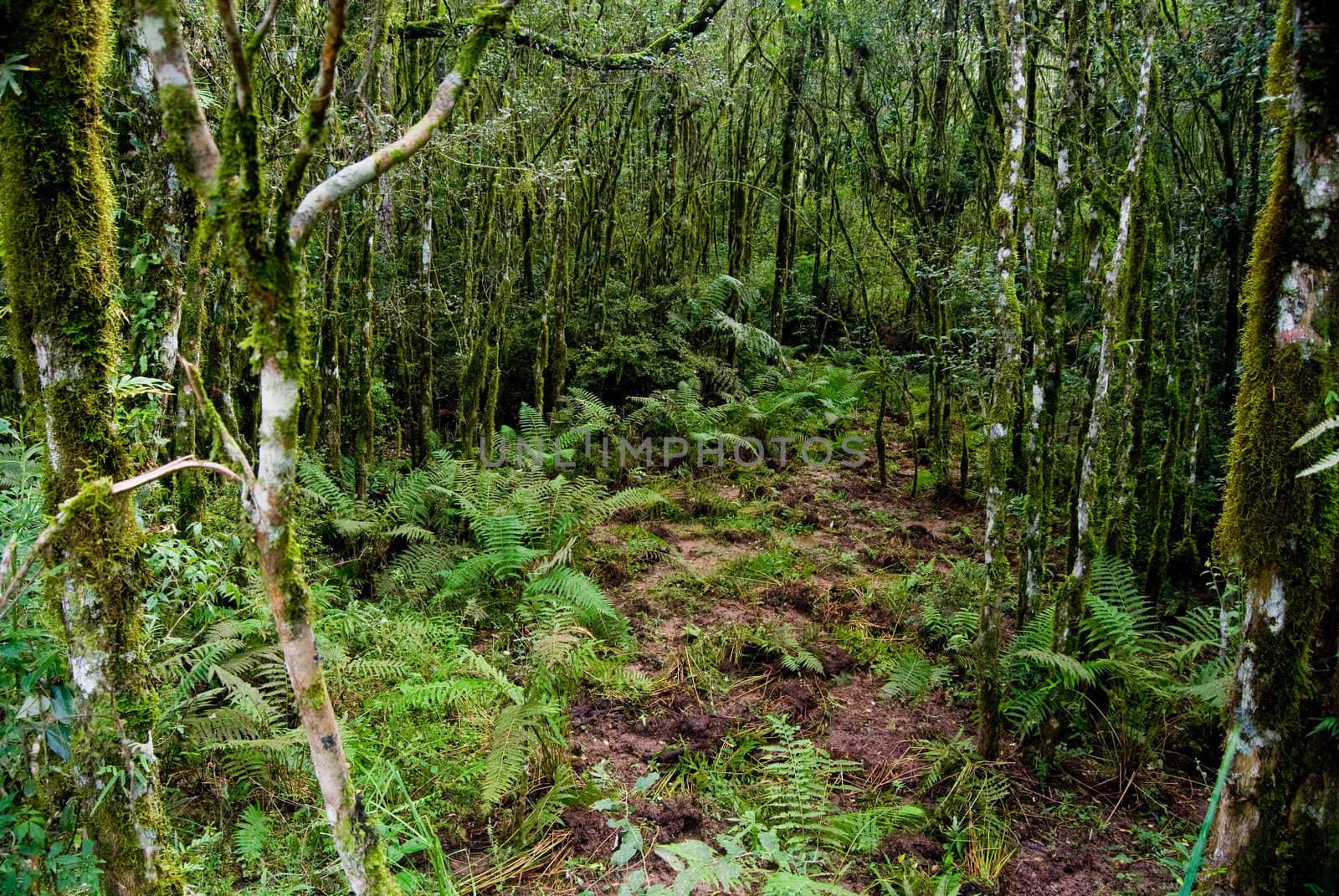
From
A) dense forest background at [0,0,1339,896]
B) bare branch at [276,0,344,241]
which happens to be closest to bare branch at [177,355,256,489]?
dense forest background at [0,0,1339,896]

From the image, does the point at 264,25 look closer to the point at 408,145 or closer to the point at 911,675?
the point at 408,145

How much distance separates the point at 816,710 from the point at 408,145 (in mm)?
4335

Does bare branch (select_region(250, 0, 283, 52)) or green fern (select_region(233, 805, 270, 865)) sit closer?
bare branch (select_region(250, 0, 283, 52))

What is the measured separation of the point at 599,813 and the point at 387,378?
8.50 meters

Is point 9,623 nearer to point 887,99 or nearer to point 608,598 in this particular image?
point 608,598

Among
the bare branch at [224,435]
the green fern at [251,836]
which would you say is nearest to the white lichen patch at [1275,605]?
the bare branch at [224,435]

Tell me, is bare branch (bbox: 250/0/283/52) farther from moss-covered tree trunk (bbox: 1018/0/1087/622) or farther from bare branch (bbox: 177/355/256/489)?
moss-covered tree trunk (bbox: 1018/0/1087/622)

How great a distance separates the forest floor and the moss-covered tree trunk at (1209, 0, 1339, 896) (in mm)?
1175

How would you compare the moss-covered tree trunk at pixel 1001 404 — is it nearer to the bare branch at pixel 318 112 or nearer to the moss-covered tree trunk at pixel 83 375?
the bare branch at pixel 318 112

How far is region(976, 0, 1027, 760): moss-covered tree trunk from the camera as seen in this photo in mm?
4137

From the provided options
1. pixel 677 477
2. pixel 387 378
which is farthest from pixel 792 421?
pixel 387 378

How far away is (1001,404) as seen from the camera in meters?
4.23

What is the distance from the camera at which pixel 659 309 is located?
1193 centimetres

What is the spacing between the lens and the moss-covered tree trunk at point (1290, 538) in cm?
219
